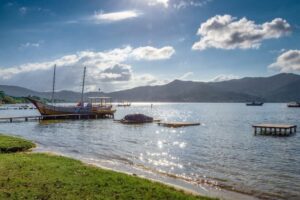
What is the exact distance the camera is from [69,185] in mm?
15203

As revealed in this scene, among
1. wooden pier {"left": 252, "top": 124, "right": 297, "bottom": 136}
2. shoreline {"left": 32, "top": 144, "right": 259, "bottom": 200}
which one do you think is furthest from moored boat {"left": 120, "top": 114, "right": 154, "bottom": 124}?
shoreline {"left": 32, "top": 144, "right": 259, "bottom": 200}

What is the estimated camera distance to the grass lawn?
13742 mm

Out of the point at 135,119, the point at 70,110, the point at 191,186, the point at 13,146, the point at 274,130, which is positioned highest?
the point at 70,110

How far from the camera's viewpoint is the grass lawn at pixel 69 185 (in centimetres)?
1374

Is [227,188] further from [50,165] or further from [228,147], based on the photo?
[228,147]

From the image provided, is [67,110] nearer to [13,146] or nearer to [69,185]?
[13,146]

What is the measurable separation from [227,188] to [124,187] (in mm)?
7584

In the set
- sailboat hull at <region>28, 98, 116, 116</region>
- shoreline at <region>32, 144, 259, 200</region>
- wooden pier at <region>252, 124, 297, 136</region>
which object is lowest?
shoreline at <region>32, 144, 259, 200</region>

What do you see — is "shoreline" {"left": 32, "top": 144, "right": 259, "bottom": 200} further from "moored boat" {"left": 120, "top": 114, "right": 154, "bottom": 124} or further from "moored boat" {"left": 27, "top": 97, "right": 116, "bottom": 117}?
"moored boat" {"left": 27, "top": 97, "right": 116, "bottom": 117}

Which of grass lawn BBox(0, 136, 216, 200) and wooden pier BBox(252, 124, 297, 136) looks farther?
wooden pier BBox(252, 124, 297, 136)

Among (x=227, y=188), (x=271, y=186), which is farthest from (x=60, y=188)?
(x=271, y=186)

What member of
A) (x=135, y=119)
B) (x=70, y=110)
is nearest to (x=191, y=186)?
(x=135, y=119)

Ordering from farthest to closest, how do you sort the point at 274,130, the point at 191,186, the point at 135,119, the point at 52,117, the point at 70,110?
the point at 70,110 → the point at 52,117 → the point at 135,119 → the point at 274,130 → the point at 191,186

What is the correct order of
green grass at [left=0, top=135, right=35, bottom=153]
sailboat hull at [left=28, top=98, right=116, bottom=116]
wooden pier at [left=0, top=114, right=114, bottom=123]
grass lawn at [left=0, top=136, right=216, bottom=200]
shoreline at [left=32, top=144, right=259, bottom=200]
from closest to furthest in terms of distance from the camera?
grass lawn at [left=0, top=136, right=216, bottom=200] < shoreline at [left=32, top=144, right=259, bottom=200] < green grass at [left=0, top=135, right=35, bottom=153] < wooden pier at [left=0, top=114, right=114, bottom=123] < sailboat hull at [left=28, top=98, right=116, bottom=116]
